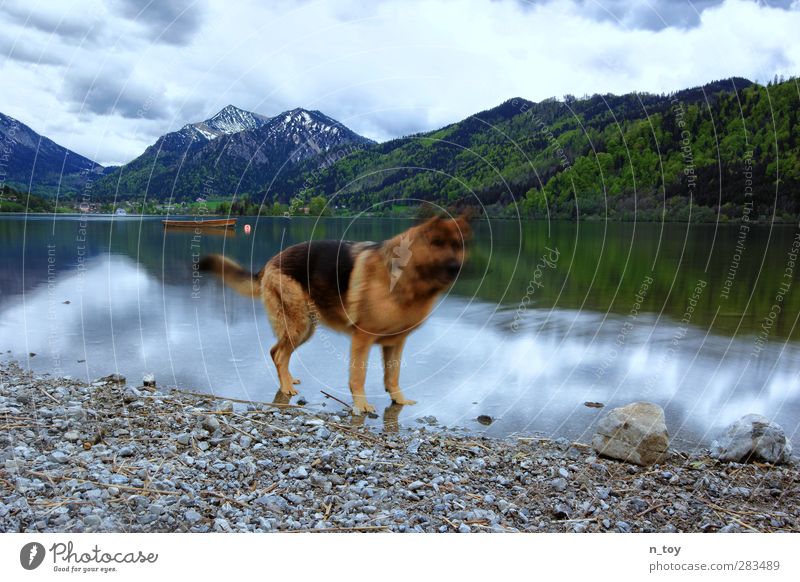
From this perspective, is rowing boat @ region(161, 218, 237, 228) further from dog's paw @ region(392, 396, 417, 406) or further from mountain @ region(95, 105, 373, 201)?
dog's paw @ region(392, 396, 417, 406)

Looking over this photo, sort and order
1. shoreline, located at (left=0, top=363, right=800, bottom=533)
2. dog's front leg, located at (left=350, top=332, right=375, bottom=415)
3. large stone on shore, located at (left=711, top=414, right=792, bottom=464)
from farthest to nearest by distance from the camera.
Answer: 1. dog's front leg, located at (left=350, top=332, right=375, bottom=415)
2. large stone on shore, located at (left=711, top=414, right=792, bottom=464)
3. shoreline, located at (left=0, top=363, right=800, bottom=533)

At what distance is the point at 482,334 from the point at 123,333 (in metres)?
5.08

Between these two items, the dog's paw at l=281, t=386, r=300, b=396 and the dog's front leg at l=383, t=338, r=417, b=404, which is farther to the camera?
the dog's paw at l=281, t=386, r=300, b=396

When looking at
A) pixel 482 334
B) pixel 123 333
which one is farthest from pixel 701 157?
pixel 123 333

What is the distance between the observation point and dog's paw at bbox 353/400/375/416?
19.5 ft

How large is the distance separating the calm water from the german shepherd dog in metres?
0.16

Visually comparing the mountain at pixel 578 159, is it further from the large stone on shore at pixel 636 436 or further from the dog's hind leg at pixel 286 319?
the dog's hind leg at pixel 286 319

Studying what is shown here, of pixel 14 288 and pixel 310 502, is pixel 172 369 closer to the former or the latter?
pixel 310 502

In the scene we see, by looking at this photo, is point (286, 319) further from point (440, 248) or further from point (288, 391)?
point (440, 248)

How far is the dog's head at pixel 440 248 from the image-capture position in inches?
162

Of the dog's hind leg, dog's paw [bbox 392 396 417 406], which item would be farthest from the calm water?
the dog's hind leg

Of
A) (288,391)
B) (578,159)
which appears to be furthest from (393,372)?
(578,159)
